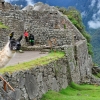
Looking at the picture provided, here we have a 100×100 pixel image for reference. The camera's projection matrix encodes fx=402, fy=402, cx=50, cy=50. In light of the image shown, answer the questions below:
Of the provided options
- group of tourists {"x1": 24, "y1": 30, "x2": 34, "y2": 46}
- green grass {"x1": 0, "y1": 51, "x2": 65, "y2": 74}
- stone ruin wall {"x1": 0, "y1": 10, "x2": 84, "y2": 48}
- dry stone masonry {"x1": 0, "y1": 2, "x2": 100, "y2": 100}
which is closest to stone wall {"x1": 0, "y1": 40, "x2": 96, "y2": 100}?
dry stone masonry {"x1": 0, "y1": 2, "x2": 100, "y2": 100}

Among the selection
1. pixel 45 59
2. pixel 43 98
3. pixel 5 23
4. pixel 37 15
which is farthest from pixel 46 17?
pixel 43 98

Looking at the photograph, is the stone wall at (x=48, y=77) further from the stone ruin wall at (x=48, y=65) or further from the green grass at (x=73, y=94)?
the green grass at (x=73, y=94)

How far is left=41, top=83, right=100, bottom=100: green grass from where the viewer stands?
17.2 meters

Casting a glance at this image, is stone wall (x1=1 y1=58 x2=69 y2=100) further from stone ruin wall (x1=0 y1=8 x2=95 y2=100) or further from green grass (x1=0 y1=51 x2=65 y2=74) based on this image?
green grass (x1=0 y1=51 x2=65 y2=74)

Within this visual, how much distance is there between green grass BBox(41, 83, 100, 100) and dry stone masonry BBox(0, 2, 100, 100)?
0.97 feet

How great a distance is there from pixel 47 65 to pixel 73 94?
7.00 feet

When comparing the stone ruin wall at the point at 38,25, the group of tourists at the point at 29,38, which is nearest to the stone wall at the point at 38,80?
the stone ruin wall at the point at 38,25

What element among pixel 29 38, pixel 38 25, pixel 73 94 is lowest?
pixel 73 94

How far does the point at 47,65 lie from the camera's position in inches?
744

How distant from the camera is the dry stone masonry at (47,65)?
15.4 metres

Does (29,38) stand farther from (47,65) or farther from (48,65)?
(47,65)

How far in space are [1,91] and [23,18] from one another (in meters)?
19.3

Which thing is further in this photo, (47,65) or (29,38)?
(29,38)

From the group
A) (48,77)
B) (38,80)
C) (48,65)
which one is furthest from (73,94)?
(38,80)
